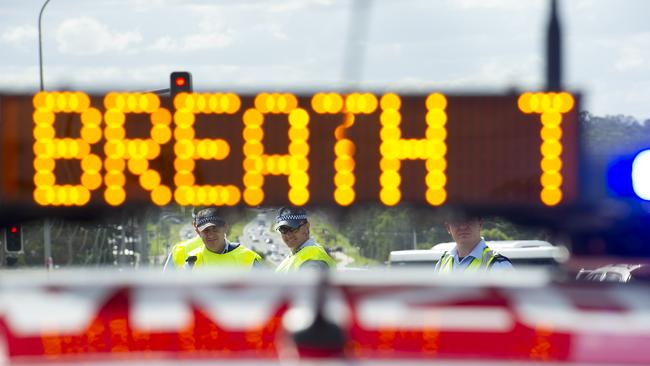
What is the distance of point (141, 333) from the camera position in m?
1.75

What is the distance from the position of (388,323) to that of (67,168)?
3.11m

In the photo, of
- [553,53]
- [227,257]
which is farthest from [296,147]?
[227,257]

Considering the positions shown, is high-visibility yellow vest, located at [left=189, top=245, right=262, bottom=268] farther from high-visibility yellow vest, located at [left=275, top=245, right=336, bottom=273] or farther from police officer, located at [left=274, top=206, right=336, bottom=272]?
high-visibility yellow vest, located at [left=275, top=245, right=336, bottom=273]

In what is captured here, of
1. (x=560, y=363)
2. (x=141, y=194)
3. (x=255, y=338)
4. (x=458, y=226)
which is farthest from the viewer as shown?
(x=458, y=226)

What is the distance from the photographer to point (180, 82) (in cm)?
452

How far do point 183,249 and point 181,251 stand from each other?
5 centimetres

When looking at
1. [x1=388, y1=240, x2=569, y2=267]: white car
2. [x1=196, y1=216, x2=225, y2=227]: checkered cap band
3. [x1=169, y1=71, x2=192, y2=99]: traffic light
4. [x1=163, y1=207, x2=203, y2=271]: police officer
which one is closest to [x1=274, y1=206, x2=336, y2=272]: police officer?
[x1=163, y1=207, x2=203, y2=271]: police officer

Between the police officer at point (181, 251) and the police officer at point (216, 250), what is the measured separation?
41 mm

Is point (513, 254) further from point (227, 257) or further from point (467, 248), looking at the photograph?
point (467, 248)

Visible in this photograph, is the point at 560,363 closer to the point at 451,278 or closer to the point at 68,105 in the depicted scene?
the point at 451,278

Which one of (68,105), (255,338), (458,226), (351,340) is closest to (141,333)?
(255,338)

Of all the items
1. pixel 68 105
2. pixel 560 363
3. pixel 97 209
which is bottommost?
pixel 560 363

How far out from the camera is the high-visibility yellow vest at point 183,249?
8203mm

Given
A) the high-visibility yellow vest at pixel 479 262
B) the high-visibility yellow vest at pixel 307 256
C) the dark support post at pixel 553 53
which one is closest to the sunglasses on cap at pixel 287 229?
the high-visibility yellow vest at pixel 307 256
